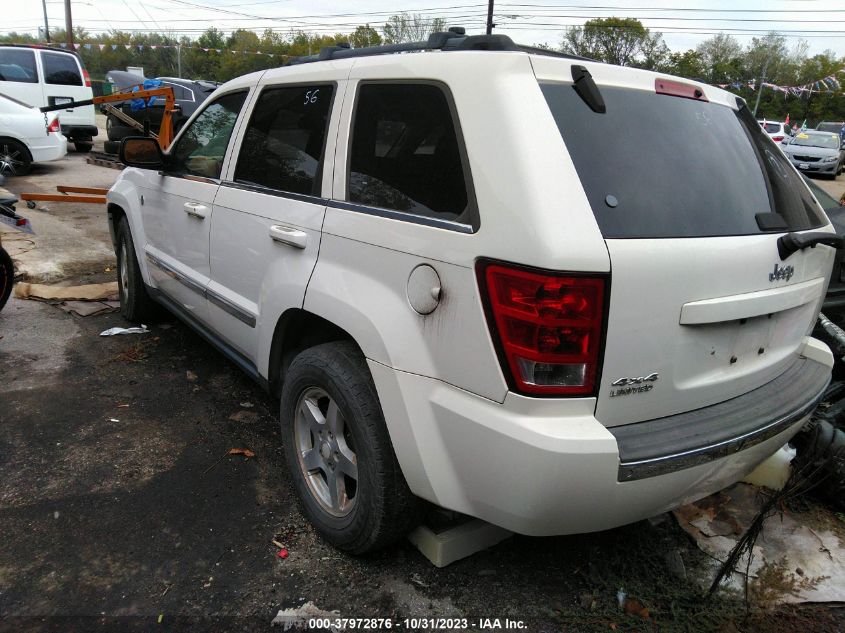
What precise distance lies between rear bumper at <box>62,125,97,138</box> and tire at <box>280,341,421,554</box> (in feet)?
49.8

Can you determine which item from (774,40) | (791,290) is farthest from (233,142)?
(774,40)

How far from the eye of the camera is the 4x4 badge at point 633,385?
6.28 feet

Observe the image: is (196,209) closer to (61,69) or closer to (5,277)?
(5,277)

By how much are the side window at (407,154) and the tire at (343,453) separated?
630mm

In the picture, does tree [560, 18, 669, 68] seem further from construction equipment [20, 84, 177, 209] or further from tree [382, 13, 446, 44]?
construction equipment [20, 84, 177, 209]

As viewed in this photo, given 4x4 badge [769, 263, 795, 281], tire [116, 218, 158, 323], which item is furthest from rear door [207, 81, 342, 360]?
4x4 badge [769, 263, 795, 281]

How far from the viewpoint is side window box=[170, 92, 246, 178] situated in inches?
138

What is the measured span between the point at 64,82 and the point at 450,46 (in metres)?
15.2

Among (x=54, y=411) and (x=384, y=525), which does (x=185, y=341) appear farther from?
(x=384, y=525)

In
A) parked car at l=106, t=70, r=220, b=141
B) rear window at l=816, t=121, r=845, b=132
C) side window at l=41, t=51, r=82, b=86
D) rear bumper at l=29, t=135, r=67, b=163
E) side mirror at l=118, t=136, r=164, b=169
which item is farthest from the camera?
rear window at l=816, t=121, r=845, b=132

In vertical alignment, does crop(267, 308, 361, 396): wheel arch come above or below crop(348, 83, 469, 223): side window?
below

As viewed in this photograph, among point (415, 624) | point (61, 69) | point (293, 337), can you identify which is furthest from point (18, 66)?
point (415, 624)

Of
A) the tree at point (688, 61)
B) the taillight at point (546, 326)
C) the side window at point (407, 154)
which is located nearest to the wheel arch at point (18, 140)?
the side window at point (407, 154)

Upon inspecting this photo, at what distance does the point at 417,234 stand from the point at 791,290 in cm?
144
